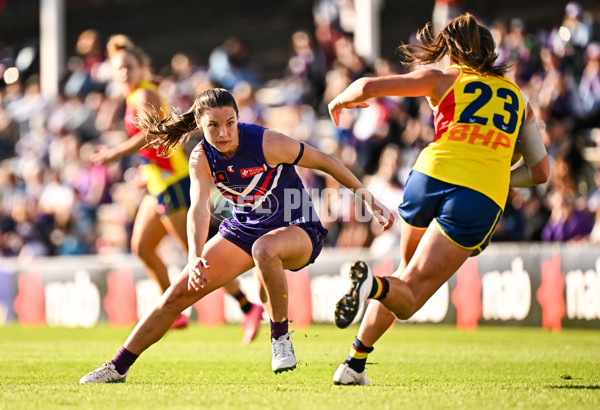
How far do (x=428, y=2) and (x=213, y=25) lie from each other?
6.27 meters

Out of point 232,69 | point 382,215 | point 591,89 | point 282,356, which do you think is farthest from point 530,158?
point 232,69

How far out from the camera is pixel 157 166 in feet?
33.1

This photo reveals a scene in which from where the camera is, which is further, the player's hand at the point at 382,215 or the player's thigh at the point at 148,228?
the player's thigh at the point at 148,228

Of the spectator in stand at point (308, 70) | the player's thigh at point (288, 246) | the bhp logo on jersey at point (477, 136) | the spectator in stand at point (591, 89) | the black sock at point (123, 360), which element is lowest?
the black sock at point (123, 360)

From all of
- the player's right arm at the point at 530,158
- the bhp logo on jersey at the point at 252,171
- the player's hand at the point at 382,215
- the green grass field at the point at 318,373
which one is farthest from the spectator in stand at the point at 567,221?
the bhp logo on jersey at the point at 252,171

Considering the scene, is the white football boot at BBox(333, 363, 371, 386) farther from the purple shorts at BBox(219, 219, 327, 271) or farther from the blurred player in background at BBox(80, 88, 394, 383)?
the purple shorts at BBox(219, 219, 327, 271)

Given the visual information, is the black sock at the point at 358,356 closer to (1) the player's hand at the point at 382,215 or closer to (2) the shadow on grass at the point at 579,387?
(1) the player's hand at the point at 382,215

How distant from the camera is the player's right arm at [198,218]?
634 cm

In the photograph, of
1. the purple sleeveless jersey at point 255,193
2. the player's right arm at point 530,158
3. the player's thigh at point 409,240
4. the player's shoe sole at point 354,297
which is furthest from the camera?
the purple sleeveless jersey at point 255,193

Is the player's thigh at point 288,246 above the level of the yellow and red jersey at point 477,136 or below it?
below

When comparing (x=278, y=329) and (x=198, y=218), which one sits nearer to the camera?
(x=198, y=218)

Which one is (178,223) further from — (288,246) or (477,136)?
(477,136)

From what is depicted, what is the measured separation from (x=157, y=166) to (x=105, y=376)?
381 cm

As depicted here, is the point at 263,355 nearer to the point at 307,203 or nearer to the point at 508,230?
the point at 307,203
